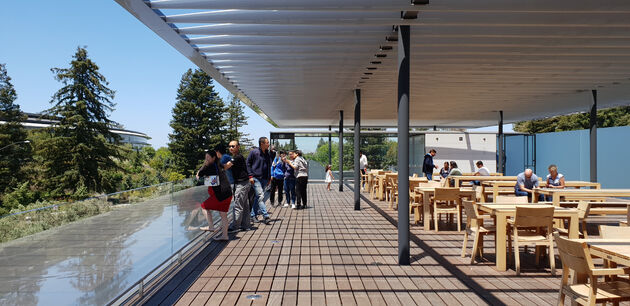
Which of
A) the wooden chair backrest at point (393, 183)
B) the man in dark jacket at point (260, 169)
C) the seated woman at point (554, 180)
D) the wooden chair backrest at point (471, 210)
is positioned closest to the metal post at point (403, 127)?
the wooden chair backrest at point (471, 210)

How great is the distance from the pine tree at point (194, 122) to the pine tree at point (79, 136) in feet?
40.1

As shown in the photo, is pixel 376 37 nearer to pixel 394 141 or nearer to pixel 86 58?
pixel 394 141

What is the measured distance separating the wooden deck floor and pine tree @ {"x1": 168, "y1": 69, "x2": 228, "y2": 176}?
51940 mm

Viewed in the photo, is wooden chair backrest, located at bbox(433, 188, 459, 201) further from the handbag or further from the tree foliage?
the tree foliage

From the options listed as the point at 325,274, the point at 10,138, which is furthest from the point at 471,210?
the point at 10,138

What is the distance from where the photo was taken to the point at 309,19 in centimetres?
541

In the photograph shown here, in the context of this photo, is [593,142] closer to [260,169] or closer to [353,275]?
[260,169]

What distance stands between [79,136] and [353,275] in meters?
44.6

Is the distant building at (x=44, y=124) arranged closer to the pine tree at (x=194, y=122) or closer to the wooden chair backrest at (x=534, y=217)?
the pine tree at (x=194, y=122)

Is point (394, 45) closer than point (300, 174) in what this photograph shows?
Yes

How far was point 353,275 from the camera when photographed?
4.89m

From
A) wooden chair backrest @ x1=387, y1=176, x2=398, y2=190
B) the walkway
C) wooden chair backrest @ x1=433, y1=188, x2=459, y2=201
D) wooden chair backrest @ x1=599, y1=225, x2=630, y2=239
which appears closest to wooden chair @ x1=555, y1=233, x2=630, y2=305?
wooden chair backrest @ x1=599, y1=225, x2=630, y2=239

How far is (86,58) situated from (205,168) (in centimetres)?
4523

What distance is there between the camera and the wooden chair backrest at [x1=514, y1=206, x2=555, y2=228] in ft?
15.8
